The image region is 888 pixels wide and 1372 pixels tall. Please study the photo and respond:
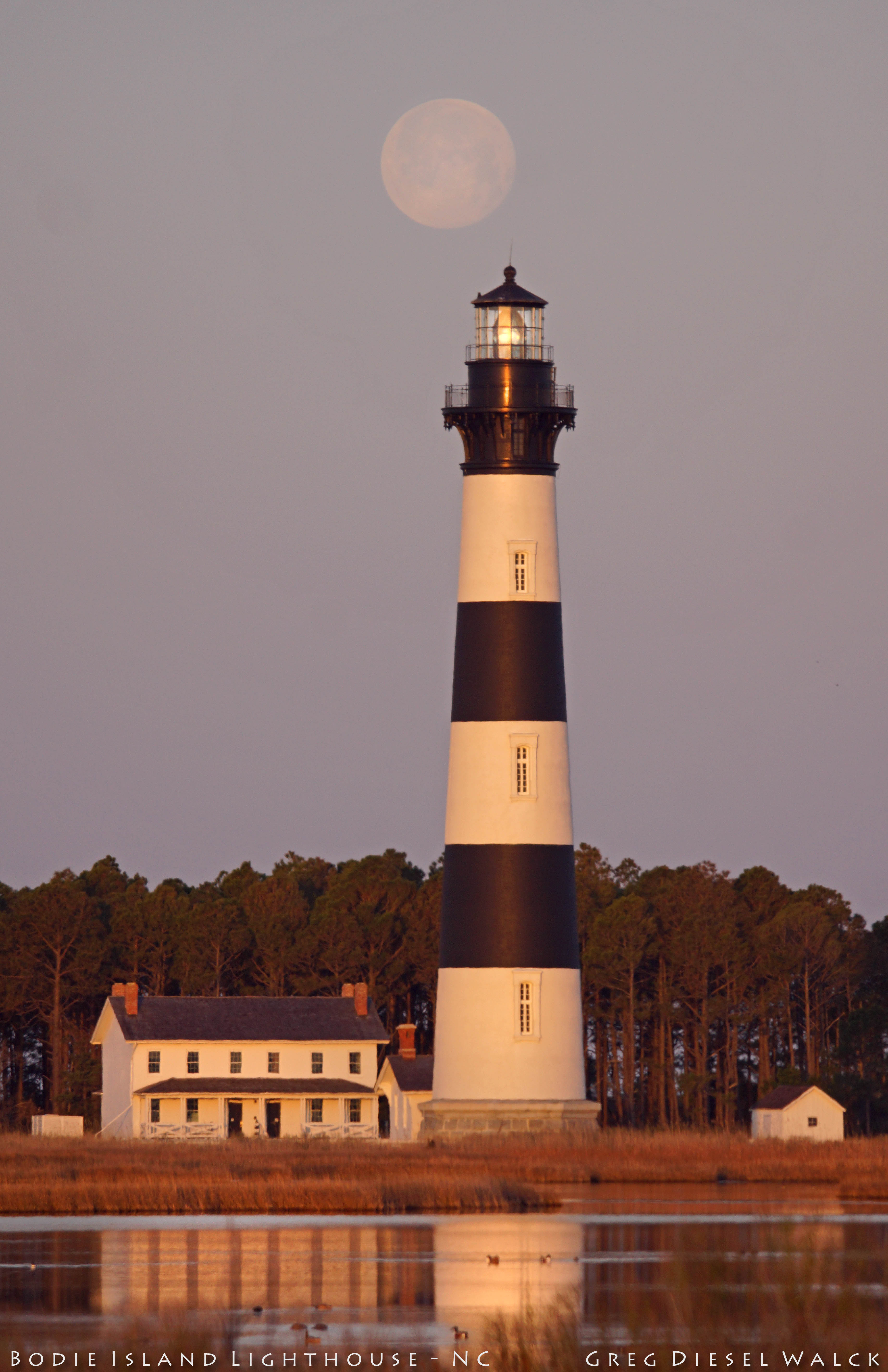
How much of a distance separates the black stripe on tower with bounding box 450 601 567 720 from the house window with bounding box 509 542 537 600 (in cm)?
21

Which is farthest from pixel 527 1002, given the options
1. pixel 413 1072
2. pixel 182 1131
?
pixel 182 1131

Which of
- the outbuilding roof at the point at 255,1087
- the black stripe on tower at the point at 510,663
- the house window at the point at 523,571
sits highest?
the house window at the point at 523,571

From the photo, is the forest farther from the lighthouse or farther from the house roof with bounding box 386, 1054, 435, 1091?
the lighthouse

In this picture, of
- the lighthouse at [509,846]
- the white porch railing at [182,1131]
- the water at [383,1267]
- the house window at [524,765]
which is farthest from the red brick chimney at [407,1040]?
the water at [383,1267]

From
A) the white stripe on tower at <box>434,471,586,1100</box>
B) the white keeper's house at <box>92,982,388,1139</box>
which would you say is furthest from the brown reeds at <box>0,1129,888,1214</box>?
the white keeper's house at <box>92,982,388,1139</box>

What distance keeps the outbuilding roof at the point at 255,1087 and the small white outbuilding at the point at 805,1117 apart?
1173 centimetres

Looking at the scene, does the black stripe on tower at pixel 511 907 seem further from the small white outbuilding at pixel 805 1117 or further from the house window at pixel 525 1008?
the small white outbuilding at pixel 805 1117

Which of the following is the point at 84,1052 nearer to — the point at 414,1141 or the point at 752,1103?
the point at 752,1103

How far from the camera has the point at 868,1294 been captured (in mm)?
20922

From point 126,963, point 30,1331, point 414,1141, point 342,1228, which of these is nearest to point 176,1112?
point 414,1141

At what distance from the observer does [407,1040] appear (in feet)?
236

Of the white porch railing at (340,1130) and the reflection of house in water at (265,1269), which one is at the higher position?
the white porch railing at (340,1130)

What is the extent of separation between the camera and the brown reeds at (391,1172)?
39.0 metres

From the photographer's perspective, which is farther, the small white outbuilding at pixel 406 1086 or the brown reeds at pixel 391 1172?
the small white outbuilding at pixel 406 1086
